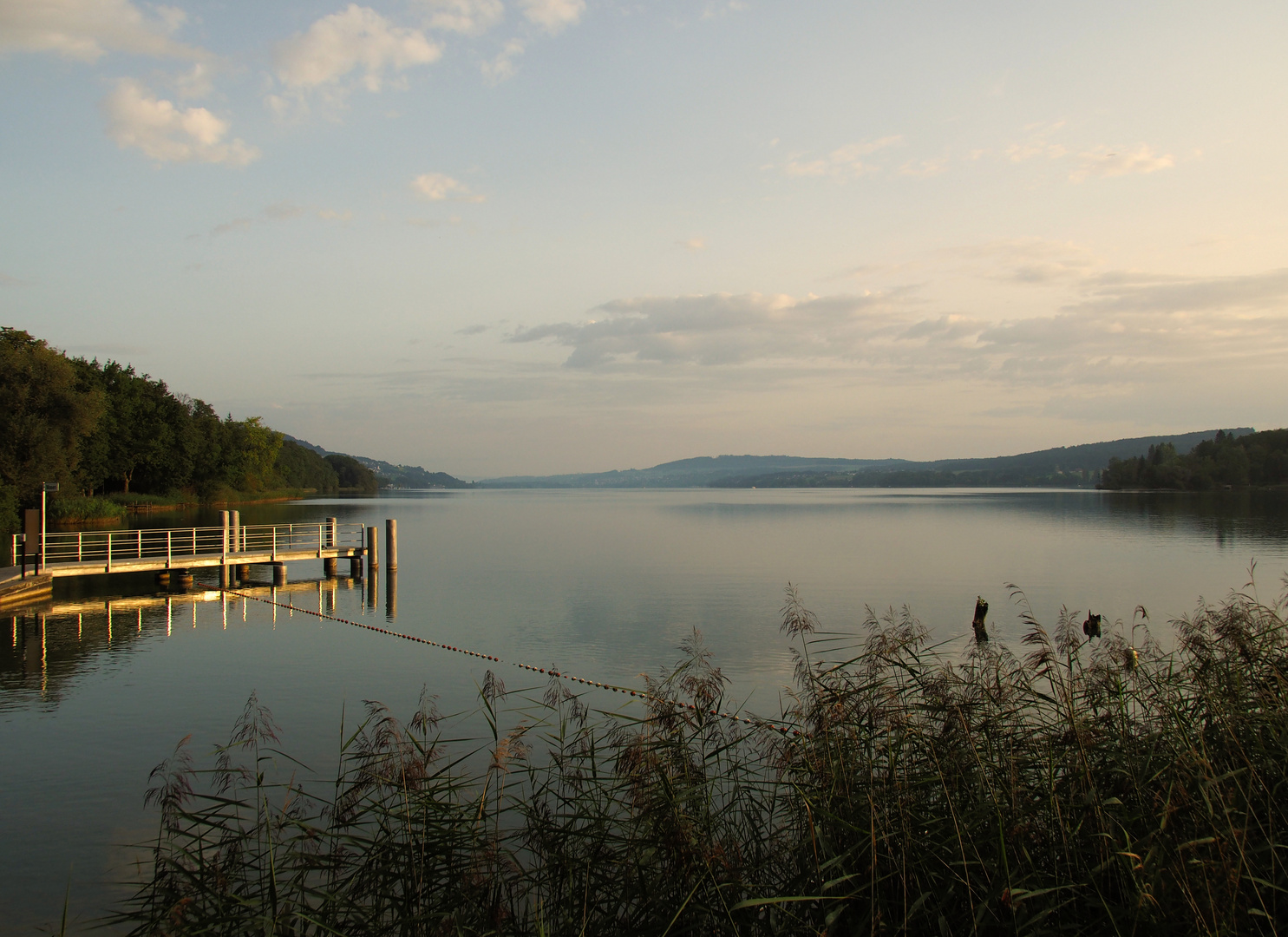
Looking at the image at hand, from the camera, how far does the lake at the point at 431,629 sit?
9.15 m

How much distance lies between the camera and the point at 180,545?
35.1 m

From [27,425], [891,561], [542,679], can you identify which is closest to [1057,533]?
[891,561]

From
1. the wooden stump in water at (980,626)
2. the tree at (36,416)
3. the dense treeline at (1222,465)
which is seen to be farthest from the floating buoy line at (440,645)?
the dense treeline at (1222,465)

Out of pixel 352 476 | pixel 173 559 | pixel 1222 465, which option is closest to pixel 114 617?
pixel 173 559

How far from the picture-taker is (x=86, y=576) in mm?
27391

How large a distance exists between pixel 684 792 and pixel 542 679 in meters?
9.06

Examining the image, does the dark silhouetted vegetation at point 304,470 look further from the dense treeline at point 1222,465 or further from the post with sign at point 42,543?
the dense treeline at point 1222,465

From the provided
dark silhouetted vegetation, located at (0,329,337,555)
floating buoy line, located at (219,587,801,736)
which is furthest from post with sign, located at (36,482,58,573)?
dark silhouetted vegetation, located at (0,329,337,555)

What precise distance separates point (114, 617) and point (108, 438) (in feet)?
156

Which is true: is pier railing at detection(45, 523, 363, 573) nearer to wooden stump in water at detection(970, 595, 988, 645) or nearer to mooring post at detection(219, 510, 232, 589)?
mooring post at detection(219, 510, 232, 589)

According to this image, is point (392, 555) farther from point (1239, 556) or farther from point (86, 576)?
point (1239, 556)

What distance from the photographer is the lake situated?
9.15 m

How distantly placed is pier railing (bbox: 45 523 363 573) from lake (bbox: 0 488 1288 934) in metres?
1.18

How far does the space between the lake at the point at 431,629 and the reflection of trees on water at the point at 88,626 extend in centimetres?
8
